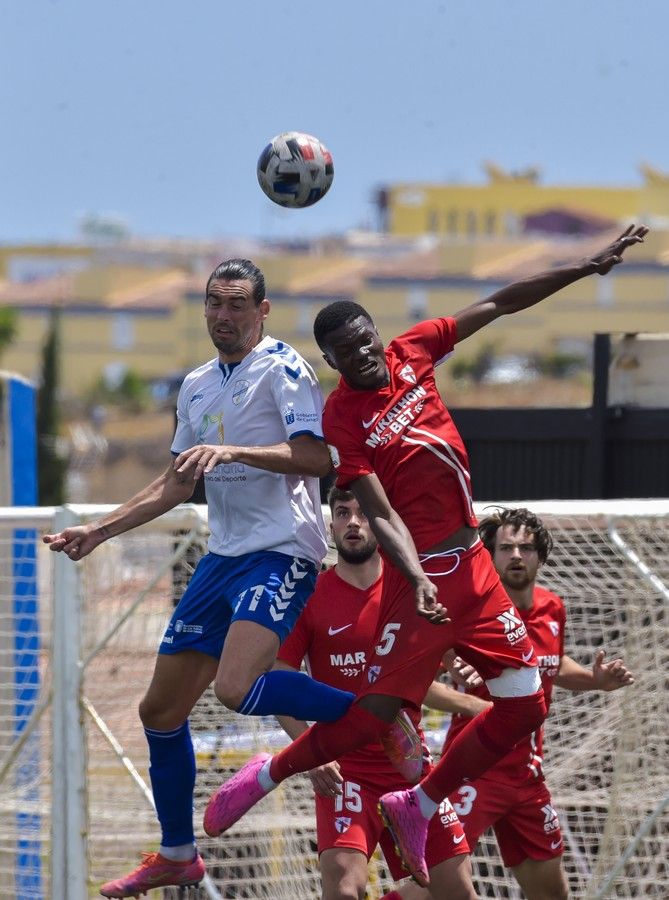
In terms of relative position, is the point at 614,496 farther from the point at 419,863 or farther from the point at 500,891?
the point at 419,863

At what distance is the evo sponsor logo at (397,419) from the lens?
6.36 m

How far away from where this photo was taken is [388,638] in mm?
6402

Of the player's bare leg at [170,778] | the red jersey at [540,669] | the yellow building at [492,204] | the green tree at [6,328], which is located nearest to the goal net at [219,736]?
the red jersey at [540,669]

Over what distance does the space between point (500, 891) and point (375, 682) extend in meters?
3.20

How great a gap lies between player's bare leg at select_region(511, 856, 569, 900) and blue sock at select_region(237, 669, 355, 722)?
149 cm

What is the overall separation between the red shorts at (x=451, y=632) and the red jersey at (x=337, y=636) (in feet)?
2.61

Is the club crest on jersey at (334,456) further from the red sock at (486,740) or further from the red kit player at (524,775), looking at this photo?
the red kit player at (524,775)

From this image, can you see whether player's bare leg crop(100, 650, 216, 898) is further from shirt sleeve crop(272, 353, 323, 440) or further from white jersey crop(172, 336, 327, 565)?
shirt sleeve crop(272, 353, 323, 440)

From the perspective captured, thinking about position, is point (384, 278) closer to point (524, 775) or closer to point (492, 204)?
point (492, 204)

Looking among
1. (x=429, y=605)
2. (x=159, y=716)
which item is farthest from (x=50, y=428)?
(x=429, y=605)

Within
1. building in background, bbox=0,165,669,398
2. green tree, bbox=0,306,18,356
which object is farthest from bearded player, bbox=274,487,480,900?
building in background, bbox=0,165,669,398

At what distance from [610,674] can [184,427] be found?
7.41 ft

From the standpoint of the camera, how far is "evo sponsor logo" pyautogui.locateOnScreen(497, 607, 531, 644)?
20.9ft

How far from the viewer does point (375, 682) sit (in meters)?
6.43
